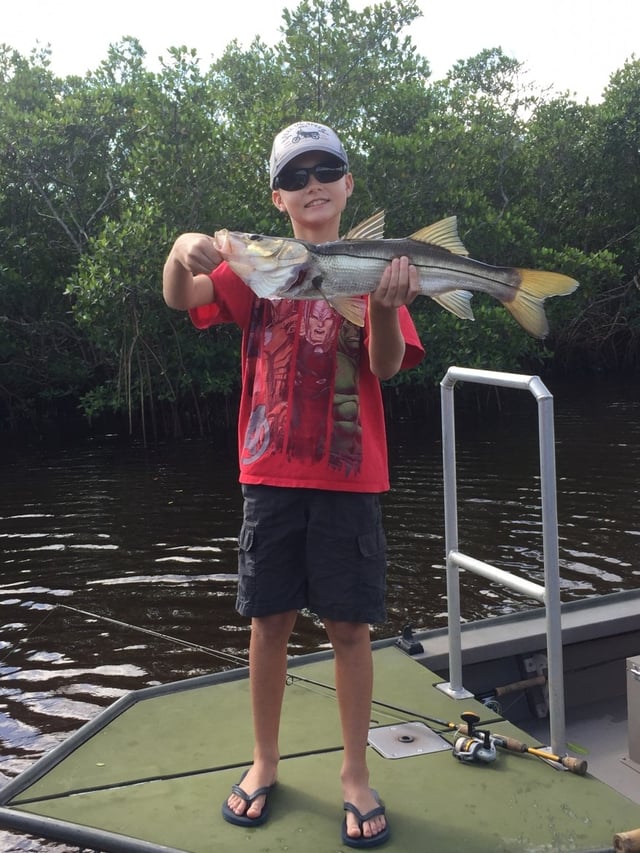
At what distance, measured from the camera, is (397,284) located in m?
2.25

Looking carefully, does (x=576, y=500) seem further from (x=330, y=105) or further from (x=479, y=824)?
(x=330, y=105)

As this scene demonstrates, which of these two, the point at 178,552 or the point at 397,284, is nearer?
the point at 397,284

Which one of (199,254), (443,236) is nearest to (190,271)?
(199,254)

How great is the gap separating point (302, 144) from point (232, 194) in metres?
14.6

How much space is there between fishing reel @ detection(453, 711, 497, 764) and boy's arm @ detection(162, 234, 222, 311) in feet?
5.38

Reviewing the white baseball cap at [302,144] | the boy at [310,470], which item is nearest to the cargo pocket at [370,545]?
the boy at [310,470]

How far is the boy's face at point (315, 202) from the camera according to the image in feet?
8.50

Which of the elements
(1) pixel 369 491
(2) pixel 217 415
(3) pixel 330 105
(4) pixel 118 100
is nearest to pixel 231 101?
(3) pixel 330 105

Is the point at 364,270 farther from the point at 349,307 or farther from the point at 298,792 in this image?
the point at 298,792

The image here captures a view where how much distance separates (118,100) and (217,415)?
6.83m

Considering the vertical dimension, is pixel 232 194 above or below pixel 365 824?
above

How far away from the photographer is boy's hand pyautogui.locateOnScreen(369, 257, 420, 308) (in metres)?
2.25

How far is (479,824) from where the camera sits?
2494mm

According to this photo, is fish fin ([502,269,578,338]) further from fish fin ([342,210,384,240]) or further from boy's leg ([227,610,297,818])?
boy's leg ([227,610,297,818])
